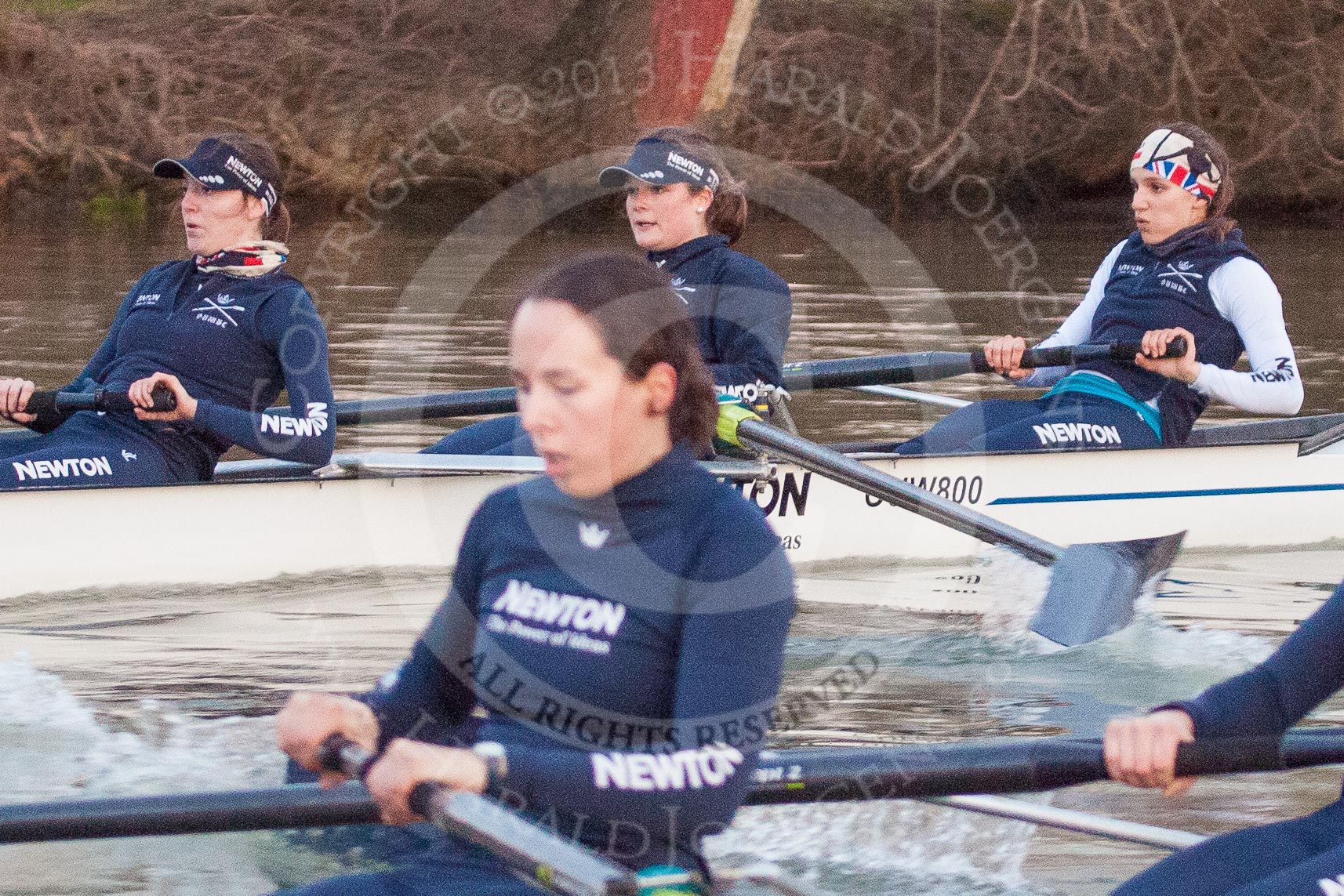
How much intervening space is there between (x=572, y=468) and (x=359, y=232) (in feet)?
57.5

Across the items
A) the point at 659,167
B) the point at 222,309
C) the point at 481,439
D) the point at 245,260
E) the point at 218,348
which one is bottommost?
the point at 481,439

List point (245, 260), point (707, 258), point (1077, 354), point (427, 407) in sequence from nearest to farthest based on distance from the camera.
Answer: point (245, 260)
point (707, 258)
point (1077, 354)
point (427, 407)

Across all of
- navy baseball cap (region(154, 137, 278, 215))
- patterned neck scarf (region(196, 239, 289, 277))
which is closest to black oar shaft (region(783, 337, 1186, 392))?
patterned neck scarf (region(196, 239, 289, 277))

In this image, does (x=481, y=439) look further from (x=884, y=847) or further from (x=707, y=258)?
(x=884, y=847)

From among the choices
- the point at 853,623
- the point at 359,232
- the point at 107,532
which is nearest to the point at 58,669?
the point at 107,532

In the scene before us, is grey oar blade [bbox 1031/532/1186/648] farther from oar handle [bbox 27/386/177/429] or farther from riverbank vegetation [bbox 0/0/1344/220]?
riverbank vegetation [bbox 0/0/1344/220]

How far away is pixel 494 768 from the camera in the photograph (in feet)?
8.01

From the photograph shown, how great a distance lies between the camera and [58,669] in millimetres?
5242

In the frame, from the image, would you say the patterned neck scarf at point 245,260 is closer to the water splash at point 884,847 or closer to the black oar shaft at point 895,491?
the black oar shaft at point 895,491

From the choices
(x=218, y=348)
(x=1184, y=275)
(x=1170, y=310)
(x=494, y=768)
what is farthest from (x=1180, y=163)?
(x=494, y=768)

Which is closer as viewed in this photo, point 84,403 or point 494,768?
point 494,768

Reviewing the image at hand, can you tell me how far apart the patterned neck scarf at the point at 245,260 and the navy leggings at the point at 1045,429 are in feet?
7.99

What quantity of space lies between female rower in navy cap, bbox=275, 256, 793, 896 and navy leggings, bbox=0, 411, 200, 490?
10.7 feet

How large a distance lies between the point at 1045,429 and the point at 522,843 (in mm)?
4816
